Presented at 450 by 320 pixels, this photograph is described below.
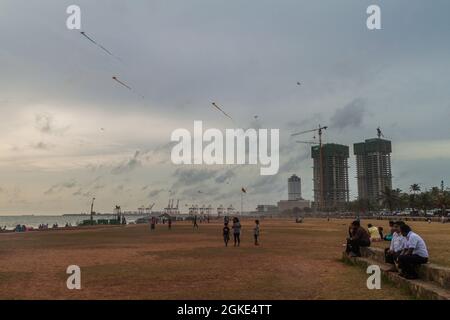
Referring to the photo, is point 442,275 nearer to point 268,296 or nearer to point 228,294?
point 268,296

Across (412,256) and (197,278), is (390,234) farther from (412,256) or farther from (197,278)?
(197,278)

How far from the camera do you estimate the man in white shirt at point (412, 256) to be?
34.3 feet

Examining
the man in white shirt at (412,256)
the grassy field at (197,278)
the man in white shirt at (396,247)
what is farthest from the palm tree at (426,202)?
the man in white shirt at (412,256)

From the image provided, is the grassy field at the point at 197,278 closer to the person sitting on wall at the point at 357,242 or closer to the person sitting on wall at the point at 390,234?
the person sitting on wall at the point at 357,242

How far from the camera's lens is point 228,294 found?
10.4 m

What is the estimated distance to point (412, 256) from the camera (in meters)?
10.5

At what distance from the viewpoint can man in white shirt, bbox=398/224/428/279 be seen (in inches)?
411

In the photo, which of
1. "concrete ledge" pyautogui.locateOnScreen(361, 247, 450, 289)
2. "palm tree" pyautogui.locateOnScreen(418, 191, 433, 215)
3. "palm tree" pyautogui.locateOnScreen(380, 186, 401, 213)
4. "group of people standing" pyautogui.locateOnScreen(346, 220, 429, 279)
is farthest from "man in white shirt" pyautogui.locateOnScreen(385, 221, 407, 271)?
"palm tree" pyautogui.locateOnScreen(380, 186, 401, 213)

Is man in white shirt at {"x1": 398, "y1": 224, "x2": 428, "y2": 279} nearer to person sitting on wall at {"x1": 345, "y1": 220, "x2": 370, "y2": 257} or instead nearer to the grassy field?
the grassy field
